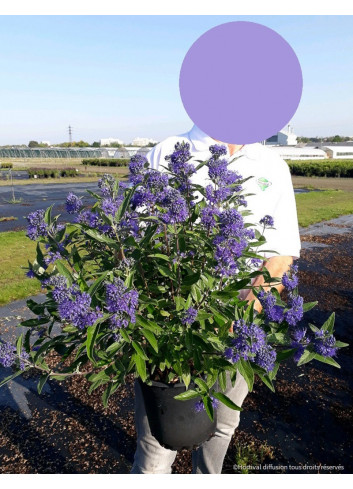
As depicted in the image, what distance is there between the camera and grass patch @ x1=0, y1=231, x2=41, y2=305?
6500 millimetres

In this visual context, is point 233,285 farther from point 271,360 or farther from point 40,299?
point 40,299

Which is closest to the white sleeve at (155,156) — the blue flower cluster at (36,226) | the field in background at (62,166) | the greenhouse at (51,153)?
the blue flower cluster at (36,226)

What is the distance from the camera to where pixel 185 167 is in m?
1.58

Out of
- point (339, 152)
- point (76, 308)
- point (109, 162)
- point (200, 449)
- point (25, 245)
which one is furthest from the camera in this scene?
point (339, 152)

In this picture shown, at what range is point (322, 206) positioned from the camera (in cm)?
1628

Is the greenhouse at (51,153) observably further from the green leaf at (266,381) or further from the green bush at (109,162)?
the green leaf at (266,381)

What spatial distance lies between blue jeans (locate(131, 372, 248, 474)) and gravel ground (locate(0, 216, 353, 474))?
884 millimetres

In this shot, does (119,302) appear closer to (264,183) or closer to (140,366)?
(140,366)

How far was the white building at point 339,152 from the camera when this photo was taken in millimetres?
53719

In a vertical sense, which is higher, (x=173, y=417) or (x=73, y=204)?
(x=73, y=204)

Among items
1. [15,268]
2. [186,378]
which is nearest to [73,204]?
[186,378]

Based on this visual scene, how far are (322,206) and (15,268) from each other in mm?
12740

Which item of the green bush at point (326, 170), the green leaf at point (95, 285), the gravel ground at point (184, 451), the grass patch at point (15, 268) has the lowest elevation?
the green bush at point (326, 170)

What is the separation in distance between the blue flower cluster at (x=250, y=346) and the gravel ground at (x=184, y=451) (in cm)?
227
